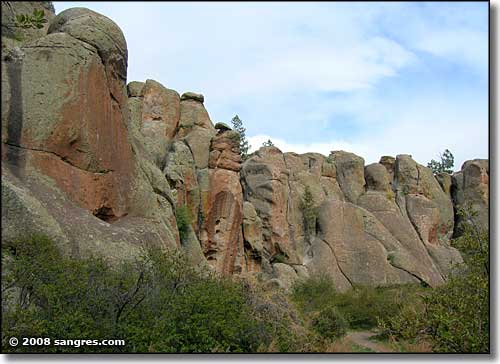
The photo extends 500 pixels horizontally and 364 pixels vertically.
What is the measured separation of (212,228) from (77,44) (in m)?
12.8

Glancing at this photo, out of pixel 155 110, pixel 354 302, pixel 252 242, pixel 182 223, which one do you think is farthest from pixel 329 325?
pixel 155 110

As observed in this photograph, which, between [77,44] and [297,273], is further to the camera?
[297,273]

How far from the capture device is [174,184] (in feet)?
68.7

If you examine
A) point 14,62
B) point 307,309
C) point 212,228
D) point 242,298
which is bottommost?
point 307,309

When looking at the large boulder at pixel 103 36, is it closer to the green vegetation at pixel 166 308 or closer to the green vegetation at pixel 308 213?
the green vegetation at pixel 166 308

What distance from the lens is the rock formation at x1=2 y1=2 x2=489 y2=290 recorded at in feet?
35.8

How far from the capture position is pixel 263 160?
31938mm

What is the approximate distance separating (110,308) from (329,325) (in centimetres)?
777

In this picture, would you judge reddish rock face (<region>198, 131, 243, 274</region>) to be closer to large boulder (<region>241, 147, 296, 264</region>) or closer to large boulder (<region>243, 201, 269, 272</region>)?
large boulder (<region>243, 201, 269, 272</region>)

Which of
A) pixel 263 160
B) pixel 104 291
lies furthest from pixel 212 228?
pixel 104 291

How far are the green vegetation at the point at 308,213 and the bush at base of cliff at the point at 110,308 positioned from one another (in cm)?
2178

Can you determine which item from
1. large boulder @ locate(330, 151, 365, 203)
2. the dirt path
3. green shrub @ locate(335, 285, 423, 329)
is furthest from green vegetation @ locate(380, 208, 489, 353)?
large boulder @ locate(330, 151, 365, 203)

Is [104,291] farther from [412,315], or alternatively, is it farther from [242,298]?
[412,315]

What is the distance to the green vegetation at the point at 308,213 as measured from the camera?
102 ft
